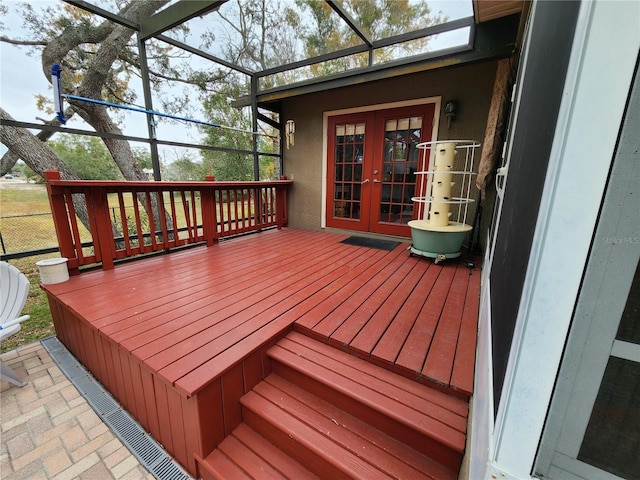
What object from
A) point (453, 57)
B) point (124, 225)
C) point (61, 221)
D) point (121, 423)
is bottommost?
point (121, 423)

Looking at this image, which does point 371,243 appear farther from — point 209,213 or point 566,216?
point 566,216

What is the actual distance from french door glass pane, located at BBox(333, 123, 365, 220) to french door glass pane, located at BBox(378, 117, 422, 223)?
45 centimetres

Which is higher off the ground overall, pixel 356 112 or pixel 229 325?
pixel 356 112

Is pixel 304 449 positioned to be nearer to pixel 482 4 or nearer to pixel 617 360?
pixel 617 360

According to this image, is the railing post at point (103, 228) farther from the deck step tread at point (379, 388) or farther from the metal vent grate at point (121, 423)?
the deck step tread at point (379, 388)

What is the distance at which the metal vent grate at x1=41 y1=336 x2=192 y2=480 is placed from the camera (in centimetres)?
142

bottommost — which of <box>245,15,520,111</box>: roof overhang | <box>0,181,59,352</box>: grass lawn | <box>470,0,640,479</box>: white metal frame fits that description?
<box>0,181,59,352</box>: grass lawn

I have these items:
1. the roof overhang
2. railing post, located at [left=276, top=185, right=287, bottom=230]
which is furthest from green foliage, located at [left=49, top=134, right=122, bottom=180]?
the roof overhang

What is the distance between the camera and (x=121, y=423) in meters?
1.64

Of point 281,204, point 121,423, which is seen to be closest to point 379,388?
point 121,423

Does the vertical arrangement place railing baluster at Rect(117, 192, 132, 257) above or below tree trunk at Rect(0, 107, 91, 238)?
below

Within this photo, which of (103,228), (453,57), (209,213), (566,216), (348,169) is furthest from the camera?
(348,169)

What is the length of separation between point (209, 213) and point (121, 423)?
8.09 feet

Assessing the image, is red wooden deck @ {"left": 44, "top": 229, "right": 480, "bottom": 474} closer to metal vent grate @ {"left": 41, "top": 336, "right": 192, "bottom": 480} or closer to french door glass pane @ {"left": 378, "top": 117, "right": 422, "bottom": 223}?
metal vent grate @ {"left": 41, "top": 336, "right": 192, "bottom": 480}
